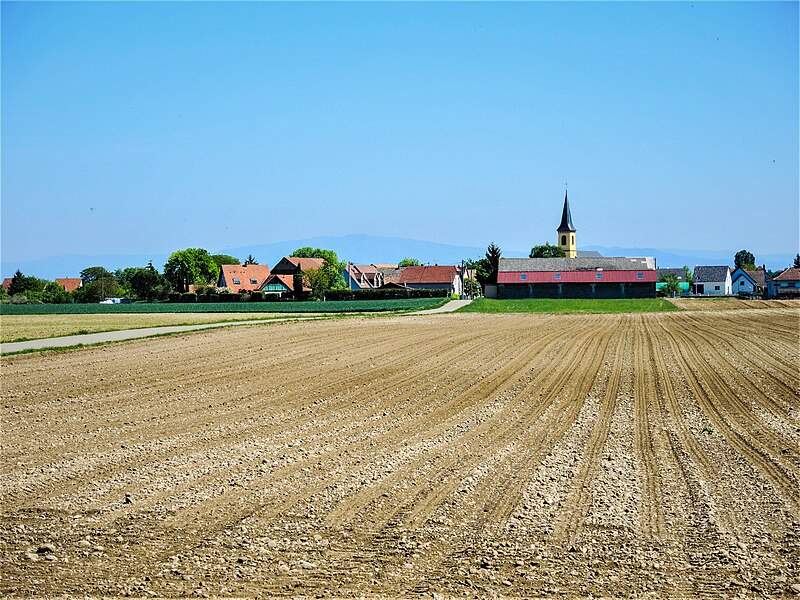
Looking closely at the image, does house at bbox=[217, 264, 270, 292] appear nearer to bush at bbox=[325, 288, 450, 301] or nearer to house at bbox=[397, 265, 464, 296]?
house at bbox=[397, 265, 464, 296]

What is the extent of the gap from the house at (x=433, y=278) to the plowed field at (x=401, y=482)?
330 ft

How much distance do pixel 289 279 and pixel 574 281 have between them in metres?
45.5

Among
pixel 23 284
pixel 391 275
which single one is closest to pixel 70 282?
pixel 23 284

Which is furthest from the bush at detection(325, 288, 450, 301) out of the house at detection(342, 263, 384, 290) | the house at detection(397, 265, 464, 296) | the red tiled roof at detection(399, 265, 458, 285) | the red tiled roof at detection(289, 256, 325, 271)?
the red tiled roof at detection(289, 256, 325, 271)

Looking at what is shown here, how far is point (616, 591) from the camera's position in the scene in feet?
23.2

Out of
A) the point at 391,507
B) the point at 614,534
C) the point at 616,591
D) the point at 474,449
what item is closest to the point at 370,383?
the point at 474,449

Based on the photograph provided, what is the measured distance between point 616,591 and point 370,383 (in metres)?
13.0

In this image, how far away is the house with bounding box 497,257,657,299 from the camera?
9231 centimetres

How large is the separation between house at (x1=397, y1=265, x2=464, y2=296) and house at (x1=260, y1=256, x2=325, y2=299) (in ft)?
44.6

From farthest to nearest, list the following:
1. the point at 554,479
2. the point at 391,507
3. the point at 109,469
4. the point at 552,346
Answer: the point at 552,346 < the point at 109,469 < the point at 554,479 < the point at 391,507

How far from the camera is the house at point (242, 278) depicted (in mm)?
125875

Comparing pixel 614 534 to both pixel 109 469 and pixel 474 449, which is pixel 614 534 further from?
pixel 109 469

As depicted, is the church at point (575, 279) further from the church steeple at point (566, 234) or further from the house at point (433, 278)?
the church steeple at point (566, 234)

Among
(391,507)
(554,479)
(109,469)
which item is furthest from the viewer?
(109,469)
